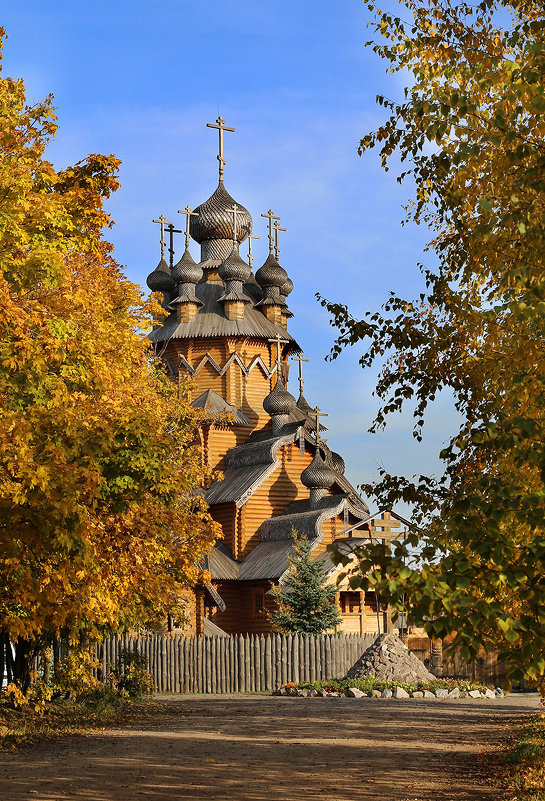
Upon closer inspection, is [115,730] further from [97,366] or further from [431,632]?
[431,632]

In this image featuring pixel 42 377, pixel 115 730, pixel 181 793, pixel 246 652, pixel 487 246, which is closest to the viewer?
pixel 487 246

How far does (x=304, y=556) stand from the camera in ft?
112

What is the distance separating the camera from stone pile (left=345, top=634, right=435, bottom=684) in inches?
1151

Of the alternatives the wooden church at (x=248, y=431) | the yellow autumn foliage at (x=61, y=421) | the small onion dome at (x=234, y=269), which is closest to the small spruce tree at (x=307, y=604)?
the wooden church at (x=248, y=431)

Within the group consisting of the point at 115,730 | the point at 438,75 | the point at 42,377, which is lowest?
the point at 115,730

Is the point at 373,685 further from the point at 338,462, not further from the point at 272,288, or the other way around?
the point at 272,288

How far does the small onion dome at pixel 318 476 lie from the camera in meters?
42.1

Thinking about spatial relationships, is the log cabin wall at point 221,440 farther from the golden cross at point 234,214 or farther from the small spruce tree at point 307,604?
the small spruce tree at point 307,604

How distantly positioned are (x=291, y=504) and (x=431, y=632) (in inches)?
1550

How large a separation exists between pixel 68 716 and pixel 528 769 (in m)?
10.6

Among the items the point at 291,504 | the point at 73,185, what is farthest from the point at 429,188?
the point at 291,504

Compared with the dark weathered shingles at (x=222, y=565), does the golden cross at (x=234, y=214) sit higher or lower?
higher

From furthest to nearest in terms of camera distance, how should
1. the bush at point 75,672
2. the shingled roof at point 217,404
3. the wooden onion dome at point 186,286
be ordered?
Answer: the wooden onion dome at point 186,286 < the shingled roof at point 217,404 < the bush at point 75,672

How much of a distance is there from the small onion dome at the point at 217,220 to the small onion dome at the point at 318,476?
1730 centimetres
